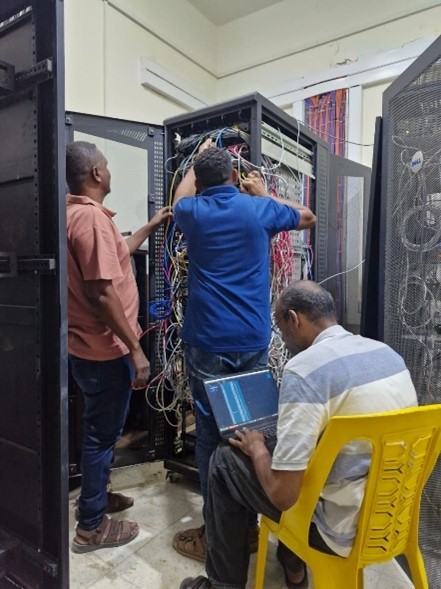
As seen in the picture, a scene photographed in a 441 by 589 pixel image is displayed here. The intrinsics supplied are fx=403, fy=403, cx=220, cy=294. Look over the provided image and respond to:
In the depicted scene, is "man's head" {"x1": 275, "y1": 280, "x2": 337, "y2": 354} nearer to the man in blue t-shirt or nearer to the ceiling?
the man in blue t-shirt

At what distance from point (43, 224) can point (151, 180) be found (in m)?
1.05

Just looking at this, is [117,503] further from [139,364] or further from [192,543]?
[139,364]

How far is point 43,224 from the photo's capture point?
1.21 m

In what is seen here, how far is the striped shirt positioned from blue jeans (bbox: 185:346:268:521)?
0.49 meters

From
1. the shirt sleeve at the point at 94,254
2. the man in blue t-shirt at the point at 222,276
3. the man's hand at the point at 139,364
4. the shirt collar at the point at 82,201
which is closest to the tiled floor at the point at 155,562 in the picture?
the man in blue t-shirt at the point at 222,276

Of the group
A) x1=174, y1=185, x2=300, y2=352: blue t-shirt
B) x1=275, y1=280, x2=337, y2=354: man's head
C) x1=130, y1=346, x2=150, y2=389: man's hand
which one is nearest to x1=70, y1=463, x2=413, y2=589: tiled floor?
x1=130, y1=346, x2=150, y2=389: man's hand

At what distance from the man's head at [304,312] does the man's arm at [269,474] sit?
31cm

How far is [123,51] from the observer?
3.01 metres

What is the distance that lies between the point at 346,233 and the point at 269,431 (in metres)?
1.84

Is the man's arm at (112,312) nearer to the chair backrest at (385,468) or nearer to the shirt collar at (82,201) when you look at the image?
the shirt collar at (82,201)

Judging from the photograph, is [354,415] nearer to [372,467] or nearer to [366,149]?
[372,467]

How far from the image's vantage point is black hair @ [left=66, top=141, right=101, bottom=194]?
162 cm

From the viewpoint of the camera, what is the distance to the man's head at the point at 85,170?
162 cm

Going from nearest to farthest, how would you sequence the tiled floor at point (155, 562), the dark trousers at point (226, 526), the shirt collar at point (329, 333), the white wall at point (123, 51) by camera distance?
the shirt collar at point (329, 333) < the dark trousers at point (226, 526) < the tiled floor at point (155, 562) < the white wall at point (123, 51)
